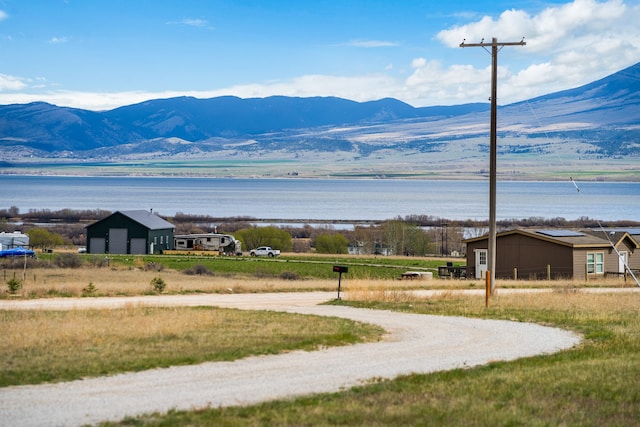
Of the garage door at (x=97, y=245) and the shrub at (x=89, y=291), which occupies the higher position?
the garage door at (x=97, y=245)

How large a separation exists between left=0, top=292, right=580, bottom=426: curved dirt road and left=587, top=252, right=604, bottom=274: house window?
25988mm

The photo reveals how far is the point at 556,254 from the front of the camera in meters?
45.0

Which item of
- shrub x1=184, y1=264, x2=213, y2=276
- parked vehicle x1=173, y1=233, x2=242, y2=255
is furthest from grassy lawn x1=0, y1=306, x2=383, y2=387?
parked vehicle x1=173, y1=233, x2=242, y2=255

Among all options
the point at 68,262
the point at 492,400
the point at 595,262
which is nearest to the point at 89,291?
the point at 492,400

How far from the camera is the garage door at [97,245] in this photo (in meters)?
78.6

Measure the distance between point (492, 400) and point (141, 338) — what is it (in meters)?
7.07

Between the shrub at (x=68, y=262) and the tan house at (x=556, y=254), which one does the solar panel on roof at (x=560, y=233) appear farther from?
the shrub at (x=68, y=262)

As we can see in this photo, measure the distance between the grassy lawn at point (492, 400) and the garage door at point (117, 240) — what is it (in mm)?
64795

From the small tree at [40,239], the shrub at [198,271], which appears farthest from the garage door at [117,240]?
the shrub at [198,271]

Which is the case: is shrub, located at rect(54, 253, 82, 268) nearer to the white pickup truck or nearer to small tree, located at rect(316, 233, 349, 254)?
the white pickup truck

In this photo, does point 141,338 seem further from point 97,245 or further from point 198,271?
point 97,245

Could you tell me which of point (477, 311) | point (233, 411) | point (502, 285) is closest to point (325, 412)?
point (233, 411)

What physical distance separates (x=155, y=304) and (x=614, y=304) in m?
12.0

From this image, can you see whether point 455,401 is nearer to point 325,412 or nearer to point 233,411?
point 325,412
